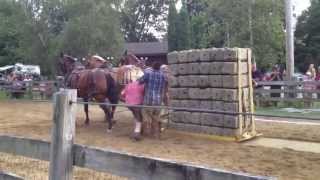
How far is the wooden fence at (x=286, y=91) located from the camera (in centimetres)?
1881

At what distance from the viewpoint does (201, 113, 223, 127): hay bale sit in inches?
455

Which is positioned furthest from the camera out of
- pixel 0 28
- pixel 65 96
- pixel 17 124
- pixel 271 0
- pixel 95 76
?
pixel 0 28

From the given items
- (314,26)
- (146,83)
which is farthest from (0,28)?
(146,83)

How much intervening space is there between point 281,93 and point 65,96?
53.4 feet

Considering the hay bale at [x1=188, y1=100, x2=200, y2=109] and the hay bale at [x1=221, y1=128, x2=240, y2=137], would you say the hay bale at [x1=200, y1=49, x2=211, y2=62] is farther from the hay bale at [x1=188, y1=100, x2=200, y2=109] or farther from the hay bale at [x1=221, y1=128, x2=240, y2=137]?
the hay bale at [x1=221, y1=128, x2=240, y2=137]

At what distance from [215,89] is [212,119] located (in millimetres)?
656

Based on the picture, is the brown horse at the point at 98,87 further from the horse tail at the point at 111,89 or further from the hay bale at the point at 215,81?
the hay bale at the point at 215,81

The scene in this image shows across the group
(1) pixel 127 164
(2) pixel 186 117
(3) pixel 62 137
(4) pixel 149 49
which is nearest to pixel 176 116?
(2) pixel 186 117

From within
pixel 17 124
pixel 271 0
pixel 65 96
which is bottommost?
pixel 17 124

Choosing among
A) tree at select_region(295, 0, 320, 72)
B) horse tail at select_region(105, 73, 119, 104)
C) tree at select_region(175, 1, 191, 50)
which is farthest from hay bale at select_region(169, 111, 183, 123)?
tree at select_region(175, 1, 191, 50)

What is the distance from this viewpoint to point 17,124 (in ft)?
50.0

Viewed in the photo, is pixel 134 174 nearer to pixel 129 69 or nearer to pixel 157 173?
pixel 157 173

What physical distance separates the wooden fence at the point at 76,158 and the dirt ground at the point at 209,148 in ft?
12.7

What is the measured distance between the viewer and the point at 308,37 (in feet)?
199
